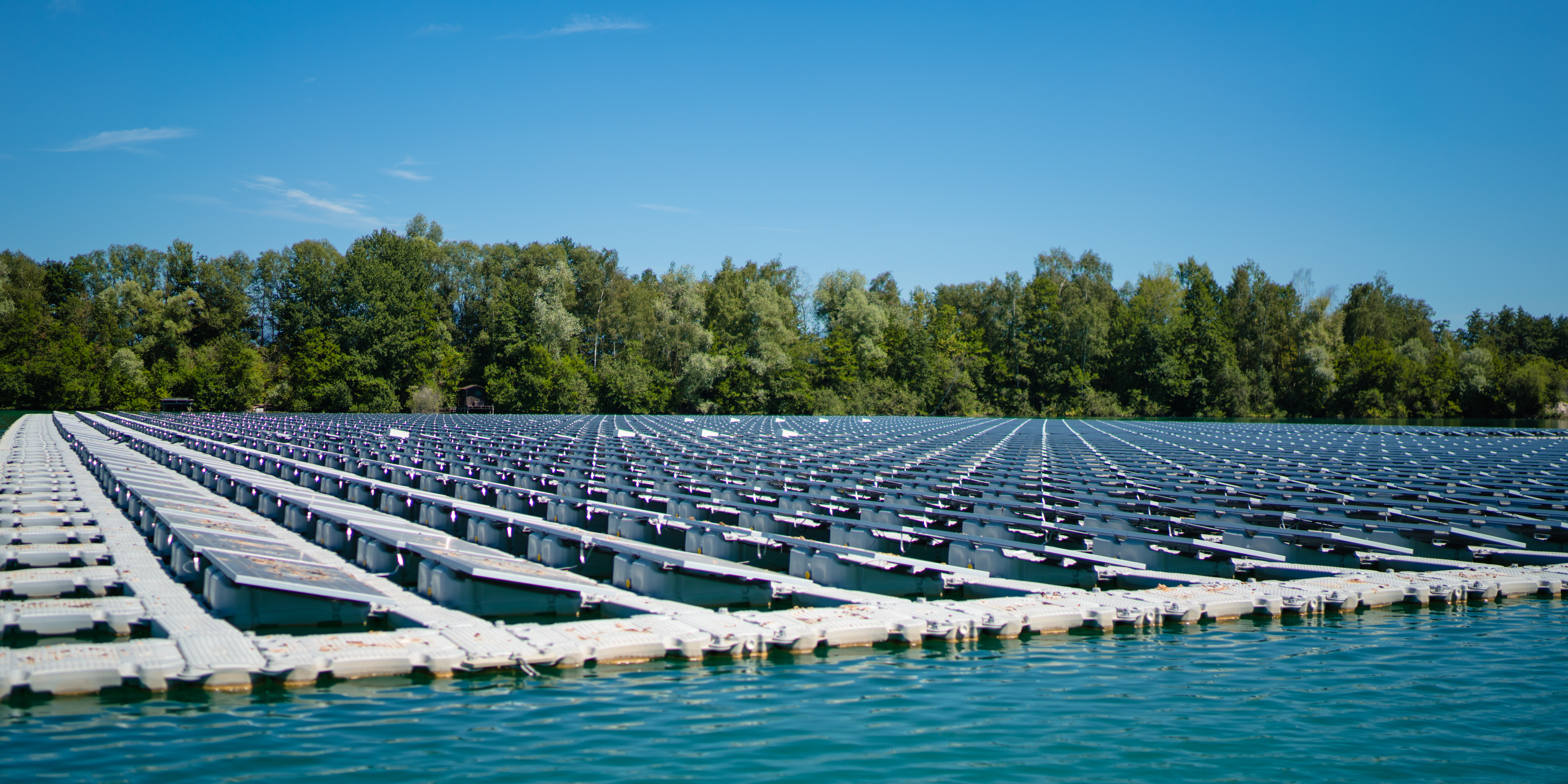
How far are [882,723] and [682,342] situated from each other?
290ft

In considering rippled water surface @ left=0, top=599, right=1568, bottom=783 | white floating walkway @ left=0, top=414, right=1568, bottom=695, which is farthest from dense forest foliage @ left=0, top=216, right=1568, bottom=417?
rippled water surface @ left=0, top=599, right=1568, bottom=783

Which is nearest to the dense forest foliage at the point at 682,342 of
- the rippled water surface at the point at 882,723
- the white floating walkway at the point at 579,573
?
the white floating walkway at the point at 579,573

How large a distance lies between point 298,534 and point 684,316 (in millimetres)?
81945

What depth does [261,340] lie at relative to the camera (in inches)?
4126

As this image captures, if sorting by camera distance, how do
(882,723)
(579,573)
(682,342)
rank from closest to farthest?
(882,723) → (579,573) → (682,342)

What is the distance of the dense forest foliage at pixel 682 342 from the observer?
293 feet

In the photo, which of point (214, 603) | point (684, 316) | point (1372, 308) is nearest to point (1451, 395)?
point (1372, 308)

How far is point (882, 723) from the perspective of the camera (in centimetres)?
852

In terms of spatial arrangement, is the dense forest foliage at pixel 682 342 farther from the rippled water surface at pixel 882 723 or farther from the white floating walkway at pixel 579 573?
the rippled water surface at pixel 882 723

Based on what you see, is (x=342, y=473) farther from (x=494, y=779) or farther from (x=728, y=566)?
A: (x=494, y=779)

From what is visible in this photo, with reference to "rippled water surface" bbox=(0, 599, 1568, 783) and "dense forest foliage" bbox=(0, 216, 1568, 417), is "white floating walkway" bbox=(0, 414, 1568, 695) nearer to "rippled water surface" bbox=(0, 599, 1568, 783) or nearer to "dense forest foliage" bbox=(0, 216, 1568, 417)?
"rippled water surface" bbox=(0, 599, 1568, 783)

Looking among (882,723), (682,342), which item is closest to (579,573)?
(882,723)

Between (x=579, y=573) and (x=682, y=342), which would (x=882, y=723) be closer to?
(x=579, y=573)

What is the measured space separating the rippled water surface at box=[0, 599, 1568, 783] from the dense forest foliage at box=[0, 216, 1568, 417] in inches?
3234
